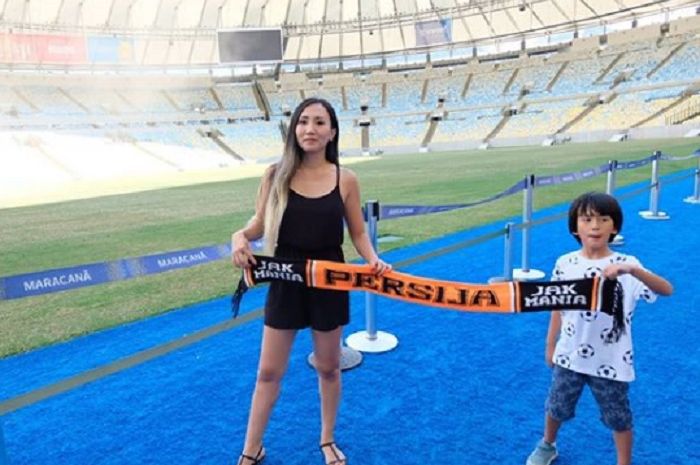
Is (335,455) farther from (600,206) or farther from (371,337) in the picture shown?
(600,206)

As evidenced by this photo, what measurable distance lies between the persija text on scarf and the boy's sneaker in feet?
2.51

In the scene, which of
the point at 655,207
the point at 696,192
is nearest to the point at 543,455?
the point at 655,207

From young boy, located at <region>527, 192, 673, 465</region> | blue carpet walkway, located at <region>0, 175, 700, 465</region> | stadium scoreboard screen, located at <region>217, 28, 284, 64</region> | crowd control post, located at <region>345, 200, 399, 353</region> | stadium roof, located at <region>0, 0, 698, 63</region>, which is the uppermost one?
stadium roof, located at <region>0, 0, 698, 63</region>

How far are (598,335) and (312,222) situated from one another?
141 centimetres

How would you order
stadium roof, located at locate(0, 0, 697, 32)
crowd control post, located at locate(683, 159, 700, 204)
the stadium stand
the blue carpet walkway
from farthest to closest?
stadium roof, located at locate(0, 0, 697, 32)
the stadium stand
crowd control post, located at locate(683, 159, 700, 204)
the blue carpet walkway

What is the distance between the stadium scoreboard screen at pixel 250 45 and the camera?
50444mm

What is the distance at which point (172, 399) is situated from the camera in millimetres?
3547

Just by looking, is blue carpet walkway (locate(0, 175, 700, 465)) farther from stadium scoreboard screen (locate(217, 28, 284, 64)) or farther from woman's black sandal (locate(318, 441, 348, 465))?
stadium scoreboard screen (locate(217, 28, 284, 64))

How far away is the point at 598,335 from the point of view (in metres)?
2.41

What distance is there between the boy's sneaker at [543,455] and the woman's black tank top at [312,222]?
1.51m

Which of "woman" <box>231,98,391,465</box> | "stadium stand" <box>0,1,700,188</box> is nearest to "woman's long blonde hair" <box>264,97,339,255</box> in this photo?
"woman" <box>231,98,391,465</box>

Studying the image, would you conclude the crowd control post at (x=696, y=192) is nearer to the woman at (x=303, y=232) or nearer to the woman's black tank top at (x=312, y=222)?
the woman at (x=303, y=232)

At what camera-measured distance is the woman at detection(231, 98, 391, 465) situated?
7.94ft

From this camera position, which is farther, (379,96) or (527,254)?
(379,96)
